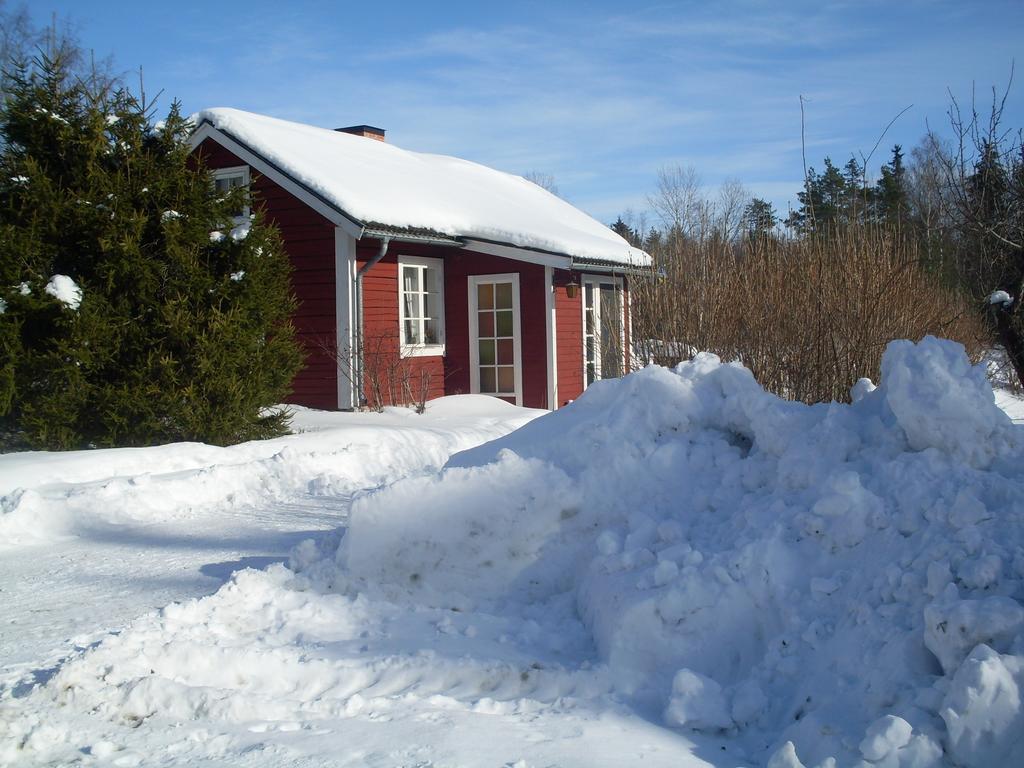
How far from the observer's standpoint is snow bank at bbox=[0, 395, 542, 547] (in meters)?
7.29

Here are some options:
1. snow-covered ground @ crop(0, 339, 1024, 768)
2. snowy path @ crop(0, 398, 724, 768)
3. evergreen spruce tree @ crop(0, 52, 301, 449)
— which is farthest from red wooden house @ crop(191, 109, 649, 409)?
snow-covered ground @ crop(0, 339, 1024, 768)

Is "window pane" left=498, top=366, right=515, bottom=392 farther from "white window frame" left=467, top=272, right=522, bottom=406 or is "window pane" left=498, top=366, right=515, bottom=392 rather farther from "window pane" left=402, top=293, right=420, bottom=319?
"window pane" left=402, top=293, right=420, bottom=319

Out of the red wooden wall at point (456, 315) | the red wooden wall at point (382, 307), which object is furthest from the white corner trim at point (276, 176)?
the red wooden wall at point (456, 315)

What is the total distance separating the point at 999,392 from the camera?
63.1 ft

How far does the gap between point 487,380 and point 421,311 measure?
69.2 inches

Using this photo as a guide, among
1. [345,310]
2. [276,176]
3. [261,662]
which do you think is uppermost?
[276,176]

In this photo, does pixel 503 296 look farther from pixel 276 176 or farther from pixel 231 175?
pixel 231 175

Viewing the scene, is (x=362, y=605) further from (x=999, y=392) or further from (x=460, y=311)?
(x=999, y=392)

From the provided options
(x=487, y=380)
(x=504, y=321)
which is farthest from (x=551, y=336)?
(x=487, y=380)

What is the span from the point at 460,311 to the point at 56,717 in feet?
40.8

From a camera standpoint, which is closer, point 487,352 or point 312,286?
point 312,286

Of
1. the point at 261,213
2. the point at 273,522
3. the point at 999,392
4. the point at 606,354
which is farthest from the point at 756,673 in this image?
the point at 999,392

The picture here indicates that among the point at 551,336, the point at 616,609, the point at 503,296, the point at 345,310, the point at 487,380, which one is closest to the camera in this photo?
the point at 616,609

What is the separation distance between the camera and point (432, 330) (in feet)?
51.8
